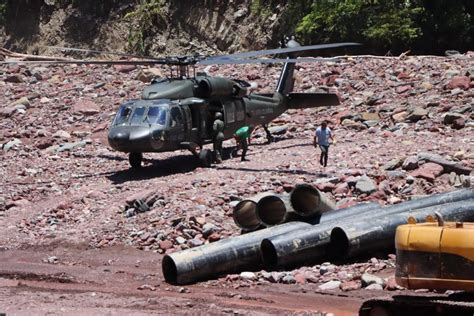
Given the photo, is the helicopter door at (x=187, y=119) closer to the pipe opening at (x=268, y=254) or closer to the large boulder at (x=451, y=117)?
the large boulder at (x=451, y=117)

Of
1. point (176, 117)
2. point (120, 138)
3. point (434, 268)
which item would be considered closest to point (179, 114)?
point (176, 117)

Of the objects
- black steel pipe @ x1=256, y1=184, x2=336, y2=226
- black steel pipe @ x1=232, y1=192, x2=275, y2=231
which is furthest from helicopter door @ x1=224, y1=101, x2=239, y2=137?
black steel pipe @ x1=256, y1=184, x2=336, y2=226

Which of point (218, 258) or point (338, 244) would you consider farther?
point (338, 244)

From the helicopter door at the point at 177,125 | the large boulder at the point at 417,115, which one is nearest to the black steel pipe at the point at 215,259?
the helicopter door at the point at 177,125

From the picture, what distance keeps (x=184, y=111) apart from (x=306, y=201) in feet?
22.2

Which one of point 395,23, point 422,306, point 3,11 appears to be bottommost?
point 422,306

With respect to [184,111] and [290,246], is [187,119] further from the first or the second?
[290,246]

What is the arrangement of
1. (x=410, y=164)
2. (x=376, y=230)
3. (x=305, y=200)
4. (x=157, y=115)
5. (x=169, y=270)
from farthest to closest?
(x=157, y=115) → (x=410, y=164) → (x=305, y=200) → (x=376, y=230) → (x=169, y=270)

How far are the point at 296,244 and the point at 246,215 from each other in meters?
1.66

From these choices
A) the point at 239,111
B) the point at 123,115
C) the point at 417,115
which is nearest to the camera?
the point at 123,115

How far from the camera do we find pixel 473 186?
16391 mm

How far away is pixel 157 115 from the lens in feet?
66.9

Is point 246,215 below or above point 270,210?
below

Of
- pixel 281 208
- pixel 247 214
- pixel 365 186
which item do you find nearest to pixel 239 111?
pixel 365 186
